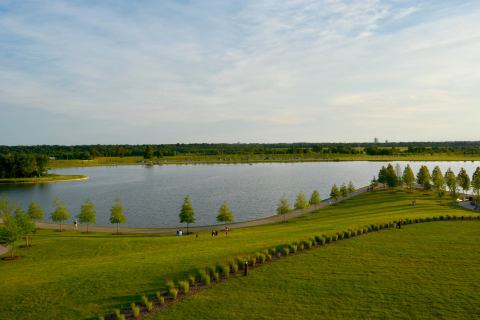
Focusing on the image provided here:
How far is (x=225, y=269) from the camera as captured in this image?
23.6 m

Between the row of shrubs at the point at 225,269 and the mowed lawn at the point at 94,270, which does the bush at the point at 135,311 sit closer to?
the row of shrubs at the point at 225,269

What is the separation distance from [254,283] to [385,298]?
24.3 feet


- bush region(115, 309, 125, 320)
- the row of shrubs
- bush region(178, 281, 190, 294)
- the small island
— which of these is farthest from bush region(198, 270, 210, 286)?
the small island

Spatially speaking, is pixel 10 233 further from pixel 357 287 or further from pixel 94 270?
pixel 357 287

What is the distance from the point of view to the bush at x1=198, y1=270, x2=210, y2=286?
Answer: 22.5 metres

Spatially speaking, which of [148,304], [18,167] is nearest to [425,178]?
[148,304]

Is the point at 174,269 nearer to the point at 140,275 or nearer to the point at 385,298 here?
the point at 140,275

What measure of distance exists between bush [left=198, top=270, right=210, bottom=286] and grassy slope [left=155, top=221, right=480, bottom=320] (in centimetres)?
94

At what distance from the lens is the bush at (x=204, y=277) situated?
22.5m

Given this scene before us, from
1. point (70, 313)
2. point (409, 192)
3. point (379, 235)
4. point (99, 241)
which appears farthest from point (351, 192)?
point (70, 313)

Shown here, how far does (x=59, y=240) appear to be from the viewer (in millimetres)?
39656

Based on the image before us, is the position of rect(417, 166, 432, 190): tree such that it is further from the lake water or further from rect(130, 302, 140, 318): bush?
rect(130, 302, 140, 318): bush

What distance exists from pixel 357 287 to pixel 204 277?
9.06 m

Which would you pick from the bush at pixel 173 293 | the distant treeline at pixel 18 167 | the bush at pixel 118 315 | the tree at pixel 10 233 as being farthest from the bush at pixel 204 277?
the distant treeline at pixel 18 167
